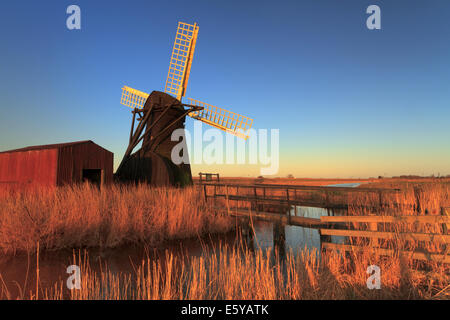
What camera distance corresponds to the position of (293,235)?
932 centimetres

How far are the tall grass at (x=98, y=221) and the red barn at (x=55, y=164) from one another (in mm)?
2807

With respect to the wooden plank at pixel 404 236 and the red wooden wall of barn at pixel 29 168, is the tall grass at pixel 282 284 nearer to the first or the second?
the wooden plank at pixel 404 236

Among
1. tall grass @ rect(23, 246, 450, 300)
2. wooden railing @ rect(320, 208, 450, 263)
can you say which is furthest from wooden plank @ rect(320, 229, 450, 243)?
tall grass @ rect(23, 246, 450, 300)

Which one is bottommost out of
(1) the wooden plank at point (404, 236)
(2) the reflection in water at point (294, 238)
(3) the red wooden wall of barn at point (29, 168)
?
(2) the reflection in water at point (294, 238)

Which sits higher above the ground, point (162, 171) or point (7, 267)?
point (162, 171)

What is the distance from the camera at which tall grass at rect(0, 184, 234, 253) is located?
602 centimetres

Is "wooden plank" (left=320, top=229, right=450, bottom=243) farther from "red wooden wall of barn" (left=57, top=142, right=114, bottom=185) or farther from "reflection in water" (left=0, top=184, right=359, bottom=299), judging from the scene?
"red wooden wall of barn" (left=57, top=142, right=114, bottom=185)

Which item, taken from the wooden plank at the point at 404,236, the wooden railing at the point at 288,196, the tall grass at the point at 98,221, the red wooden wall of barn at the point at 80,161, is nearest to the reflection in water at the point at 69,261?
the tall grass at the point at 98,221

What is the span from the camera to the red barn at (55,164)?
10.5 meters

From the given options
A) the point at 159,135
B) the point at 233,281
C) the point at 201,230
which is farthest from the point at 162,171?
the point at 233,281

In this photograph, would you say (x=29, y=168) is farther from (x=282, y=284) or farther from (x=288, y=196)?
(x=282, y=284)
